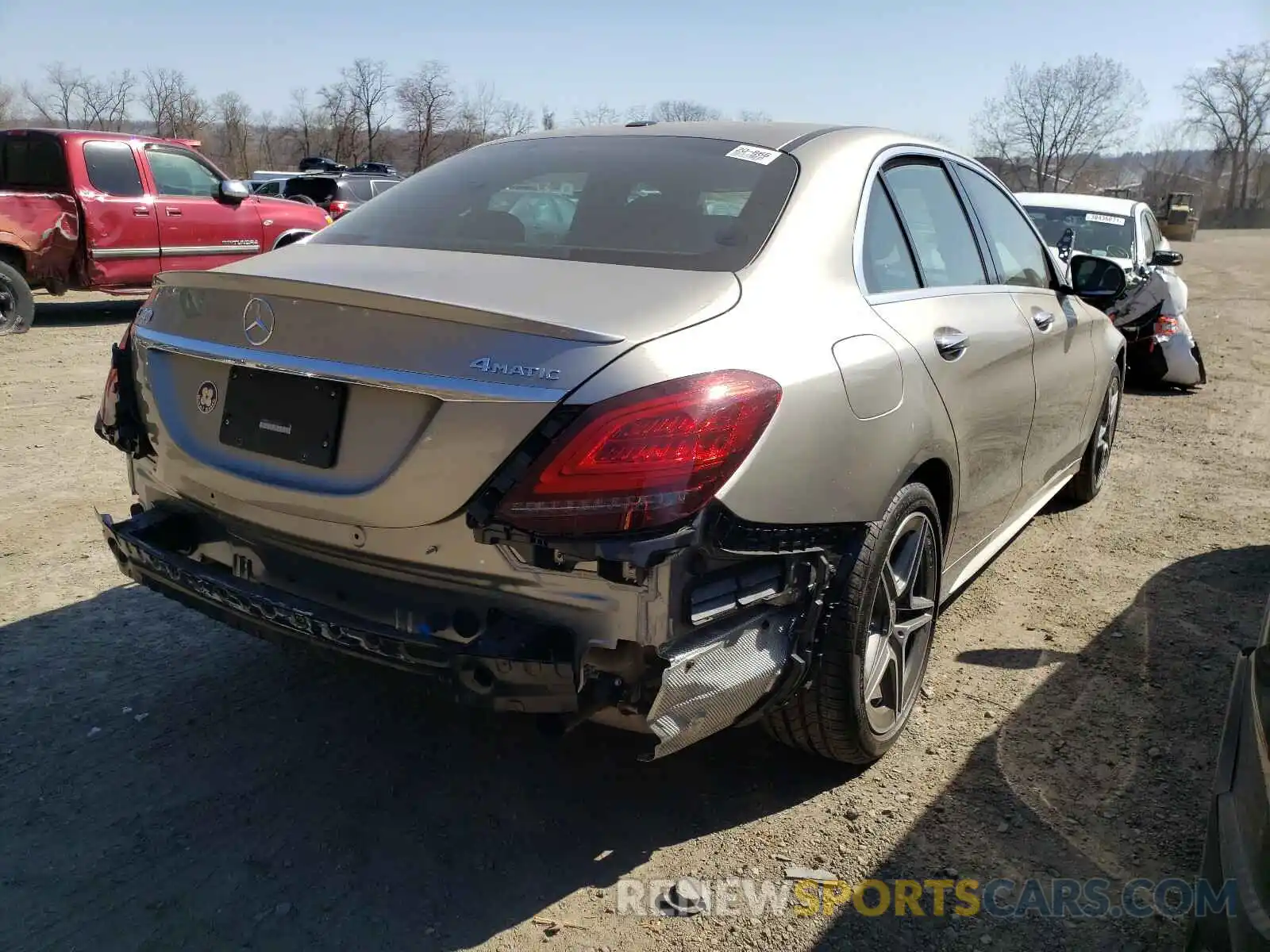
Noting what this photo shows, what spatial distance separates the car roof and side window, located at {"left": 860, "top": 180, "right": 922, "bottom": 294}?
24.2ft

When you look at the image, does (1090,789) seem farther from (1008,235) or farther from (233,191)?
(233,191)

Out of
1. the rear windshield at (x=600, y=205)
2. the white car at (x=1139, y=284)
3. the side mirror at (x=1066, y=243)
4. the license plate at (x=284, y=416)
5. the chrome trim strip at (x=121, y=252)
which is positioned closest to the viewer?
the license plate at (x=284, y=416)

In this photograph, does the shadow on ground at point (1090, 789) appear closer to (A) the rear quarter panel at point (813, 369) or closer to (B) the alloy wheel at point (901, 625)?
(B) the alloy wheel at point (901, 625)

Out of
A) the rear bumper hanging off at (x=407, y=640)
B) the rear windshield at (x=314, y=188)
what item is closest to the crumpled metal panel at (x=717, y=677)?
the rear bumper hanging off at (x=407, y=640)

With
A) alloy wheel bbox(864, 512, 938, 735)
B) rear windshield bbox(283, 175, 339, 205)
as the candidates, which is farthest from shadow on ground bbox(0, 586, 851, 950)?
rear windshield bbox(283, 175, 339, 205)

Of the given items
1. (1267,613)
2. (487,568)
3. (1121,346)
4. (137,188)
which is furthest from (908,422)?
(137,188)

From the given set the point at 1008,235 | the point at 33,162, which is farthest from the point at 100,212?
the point at 1008,235

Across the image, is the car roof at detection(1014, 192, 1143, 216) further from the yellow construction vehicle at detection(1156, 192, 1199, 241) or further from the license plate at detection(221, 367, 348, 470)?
the yellow construction vehicle at detection(1156, 192, 1199, 241)

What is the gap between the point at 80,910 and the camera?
7.54ft

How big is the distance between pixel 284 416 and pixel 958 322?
201cm

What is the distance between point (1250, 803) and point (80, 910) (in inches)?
93.4

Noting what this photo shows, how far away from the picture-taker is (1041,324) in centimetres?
395

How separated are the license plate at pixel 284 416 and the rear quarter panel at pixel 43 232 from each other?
28.9 ft

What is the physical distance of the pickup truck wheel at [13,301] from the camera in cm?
952
